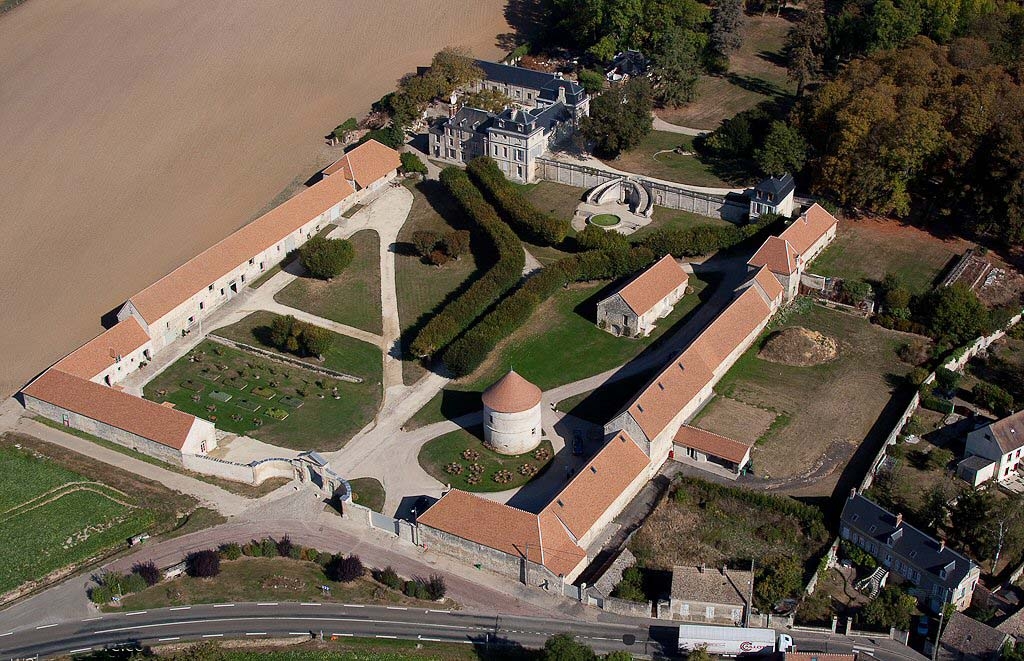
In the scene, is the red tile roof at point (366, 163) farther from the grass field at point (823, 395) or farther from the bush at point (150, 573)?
the bush at point (150, 573)

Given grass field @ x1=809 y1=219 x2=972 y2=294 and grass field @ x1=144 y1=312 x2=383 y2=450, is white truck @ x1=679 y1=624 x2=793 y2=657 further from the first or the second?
grass field @ x1=809 y1=219 x2=972 y2=294

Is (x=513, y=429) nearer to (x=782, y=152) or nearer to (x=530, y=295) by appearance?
(x=530, y=295)

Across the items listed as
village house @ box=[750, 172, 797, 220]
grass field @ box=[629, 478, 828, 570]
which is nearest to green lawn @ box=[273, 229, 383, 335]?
grass field @ box=[629, 478, 828, 570]

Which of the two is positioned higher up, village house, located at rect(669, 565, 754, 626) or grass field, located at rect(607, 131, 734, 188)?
grass field, located at rect(607, 131, 734, 188)

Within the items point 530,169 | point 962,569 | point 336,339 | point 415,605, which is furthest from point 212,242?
point 962,569

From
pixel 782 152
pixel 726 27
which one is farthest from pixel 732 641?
pixel 726 27

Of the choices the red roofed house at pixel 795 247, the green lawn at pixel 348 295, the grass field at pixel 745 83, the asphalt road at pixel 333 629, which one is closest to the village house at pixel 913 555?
the asphalt road at pixel 333 629

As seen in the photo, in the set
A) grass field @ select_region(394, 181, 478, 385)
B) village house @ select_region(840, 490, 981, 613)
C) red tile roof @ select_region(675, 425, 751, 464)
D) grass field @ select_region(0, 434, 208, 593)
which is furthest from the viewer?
grass field @ select_region(394, 181, 478, 385)
